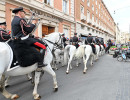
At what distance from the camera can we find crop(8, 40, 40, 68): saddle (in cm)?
249

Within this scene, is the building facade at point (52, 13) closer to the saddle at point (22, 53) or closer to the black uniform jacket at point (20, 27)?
the black uniform jacket at point (20, 27)

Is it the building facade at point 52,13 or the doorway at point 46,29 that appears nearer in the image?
the building facade at point 52,13

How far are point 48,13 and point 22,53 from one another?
1012 centimetres

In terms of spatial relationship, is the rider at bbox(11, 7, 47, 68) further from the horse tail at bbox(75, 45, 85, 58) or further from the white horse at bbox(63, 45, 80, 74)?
the horse tail at bbox(75, 45, 85, 58)

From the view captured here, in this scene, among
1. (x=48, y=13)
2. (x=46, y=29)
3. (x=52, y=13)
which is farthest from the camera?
(x=52, y=13)

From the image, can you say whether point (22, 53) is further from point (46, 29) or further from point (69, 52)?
point (46, 29)

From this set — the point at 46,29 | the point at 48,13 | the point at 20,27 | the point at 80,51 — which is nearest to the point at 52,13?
the point at 48,13

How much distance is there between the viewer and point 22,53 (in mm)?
2545

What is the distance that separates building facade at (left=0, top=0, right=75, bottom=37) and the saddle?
22.0 feet

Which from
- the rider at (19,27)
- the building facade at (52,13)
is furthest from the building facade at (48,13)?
the rider at (19,27)

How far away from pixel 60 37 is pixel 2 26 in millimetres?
2559

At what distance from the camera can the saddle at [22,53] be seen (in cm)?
249

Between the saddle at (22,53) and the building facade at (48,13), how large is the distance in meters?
6.69

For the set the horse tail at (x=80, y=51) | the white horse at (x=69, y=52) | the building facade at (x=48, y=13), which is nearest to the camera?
the white horse at (x=69, y=52)
